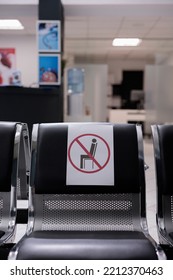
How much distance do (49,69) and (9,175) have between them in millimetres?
3991

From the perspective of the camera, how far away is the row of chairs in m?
1.56

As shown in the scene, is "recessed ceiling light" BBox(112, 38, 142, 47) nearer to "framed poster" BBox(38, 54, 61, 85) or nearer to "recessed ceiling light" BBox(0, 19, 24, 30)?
"recessed ceiling light" BBox(0, 19, 24, 30)

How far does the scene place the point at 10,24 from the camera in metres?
8.10

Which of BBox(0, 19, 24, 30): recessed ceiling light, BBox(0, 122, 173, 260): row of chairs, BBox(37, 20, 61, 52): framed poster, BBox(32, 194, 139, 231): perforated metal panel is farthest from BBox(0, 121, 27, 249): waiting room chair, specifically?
BBox(0, 19, 24, 30): recessed ceiling light

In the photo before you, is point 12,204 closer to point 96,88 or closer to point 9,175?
point 9,175

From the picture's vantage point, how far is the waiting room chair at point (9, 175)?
1.59 metres

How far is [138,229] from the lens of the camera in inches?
60.4

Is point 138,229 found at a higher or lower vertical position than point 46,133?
lower

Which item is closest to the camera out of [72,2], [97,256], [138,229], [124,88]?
[97,256]

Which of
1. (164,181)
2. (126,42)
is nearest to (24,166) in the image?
(164,181)

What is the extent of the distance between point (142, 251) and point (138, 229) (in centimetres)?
30
